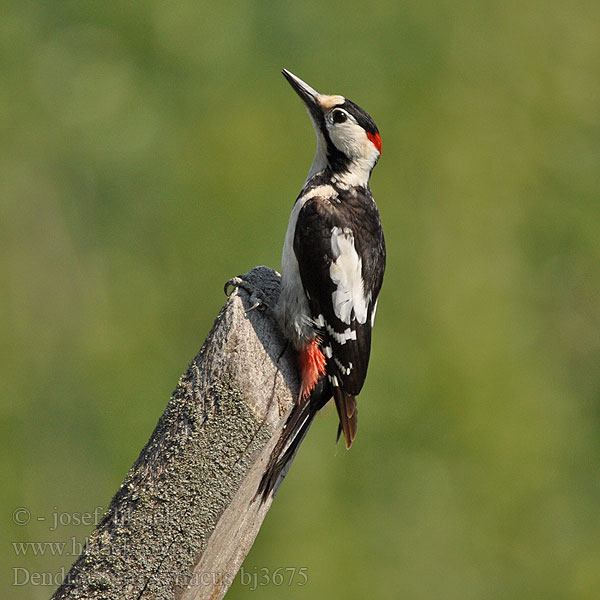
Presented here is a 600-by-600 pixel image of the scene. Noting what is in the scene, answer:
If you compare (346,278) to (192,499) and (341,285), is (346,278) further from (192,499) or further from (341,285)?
(192,499)

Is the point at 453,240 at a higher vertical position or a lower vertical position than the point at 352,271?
higher

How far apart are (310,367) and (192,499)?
0.70 meters

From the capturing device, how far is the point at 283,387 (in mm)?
2549

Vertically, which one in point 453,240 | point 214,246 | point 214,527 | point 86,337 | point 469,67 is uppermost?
point 469,67

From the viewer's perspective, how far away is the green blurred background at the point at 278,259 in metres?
5.26

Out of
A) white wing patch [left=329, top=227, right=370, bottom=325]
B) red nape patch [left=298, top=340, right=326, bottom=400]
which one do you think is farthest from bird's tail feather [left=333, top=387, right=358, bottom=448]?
white wing patch [left=329, top=227, right=370, bottom=325]

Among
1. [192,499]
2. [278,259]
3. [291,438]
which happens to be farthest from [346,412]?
[278,259]

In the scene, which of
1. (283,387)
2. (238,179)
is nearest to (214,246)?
(238,179)

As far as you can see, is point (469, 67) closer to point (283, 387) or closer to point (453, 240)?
point (453, 240)

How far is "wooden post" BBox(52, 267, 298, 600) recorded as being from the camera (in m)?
2.28

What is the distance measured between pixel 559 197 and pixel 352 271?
13.2 feet

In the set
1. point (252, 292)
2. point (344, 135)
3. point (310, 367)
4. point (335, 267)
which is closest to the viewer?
point (310, 367)

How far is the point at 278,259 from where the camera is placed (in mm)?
5496

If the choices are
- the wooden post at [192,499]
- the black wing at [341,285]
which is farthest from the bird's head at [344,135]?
the wooden post at [192,499]
